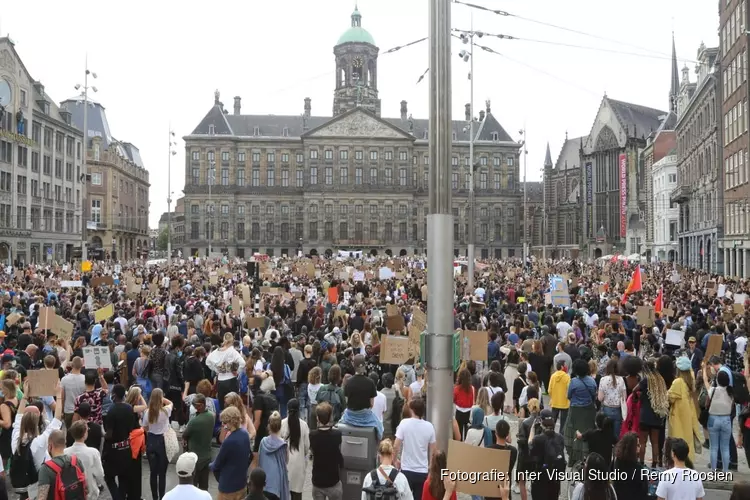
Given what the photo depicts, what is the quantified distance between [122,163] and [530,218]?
57087mm

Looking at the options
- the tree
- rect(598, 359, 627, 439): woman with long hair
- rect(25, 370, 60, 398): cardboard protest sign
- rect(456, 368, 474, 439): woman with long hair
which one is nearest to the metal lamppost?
rect(456, 368, 474, 439): woman with long hair

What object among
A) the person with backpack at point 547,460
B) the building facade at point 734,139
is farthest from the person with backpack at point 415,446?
the building facade at point 734,139

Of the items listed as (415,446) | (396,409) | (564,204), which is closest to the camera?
(415,446)

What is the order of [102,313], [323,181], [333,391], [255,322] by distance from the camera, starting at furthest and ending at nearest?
[323,181], [255,322], [102,313], [333,391]

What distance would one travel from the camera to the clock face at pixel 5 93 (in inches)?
1987

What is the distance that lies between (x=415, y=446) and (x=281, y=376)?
4.40 m

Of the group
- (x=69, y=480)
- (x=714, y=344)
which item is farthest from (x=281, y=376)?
(x=714, y=344)

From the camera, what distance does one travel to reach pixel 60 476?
5.74 meters

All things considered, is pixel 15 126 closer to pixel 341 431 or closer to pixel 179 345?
pixel 179 345

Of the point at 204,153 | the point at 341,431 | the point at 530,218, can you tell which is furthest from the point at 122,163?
the point at 341,431

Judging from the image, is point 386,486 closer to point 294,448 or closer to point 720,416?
point 294,448

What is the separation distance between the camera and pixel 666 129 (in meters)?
70.9

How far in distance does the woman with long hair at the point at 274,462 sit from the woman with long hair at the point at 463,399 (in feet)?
10.0

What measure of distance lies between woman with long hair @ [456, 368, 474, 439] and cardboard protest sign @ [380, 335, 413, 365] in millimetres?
2048
